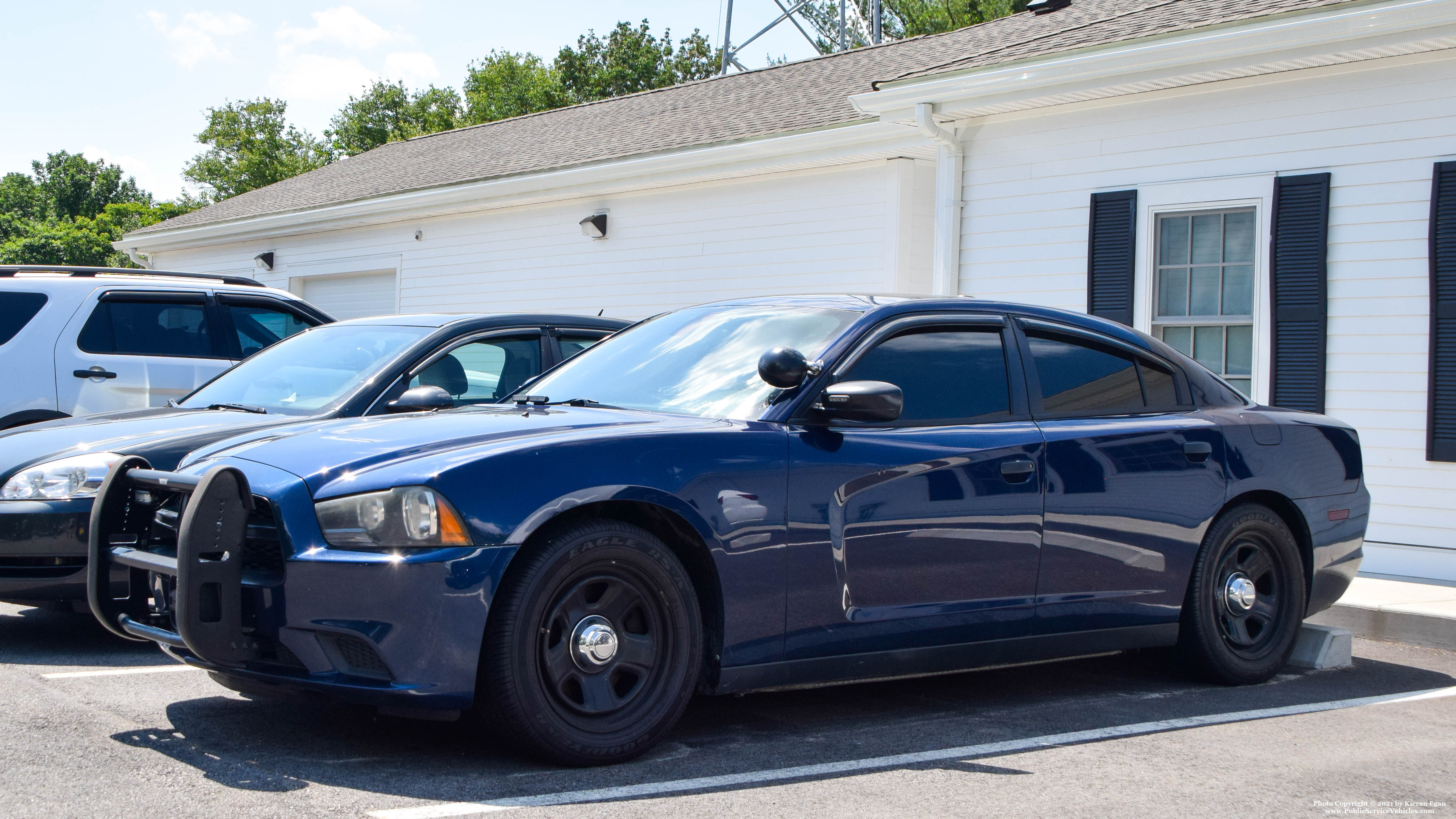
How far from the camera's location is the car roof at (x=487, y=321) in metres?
6.47

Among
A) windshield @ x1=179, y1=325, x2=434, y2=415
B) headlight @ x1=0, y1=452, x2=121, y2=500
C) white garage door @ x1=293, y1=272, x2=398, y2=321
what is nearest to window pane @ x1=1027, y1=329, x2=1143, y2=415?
windshield @ x1=179, y1=325, x2=434, y2=415

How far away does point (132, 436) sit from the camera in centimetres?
566

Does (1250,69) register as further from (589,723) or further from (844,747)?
(589,723)

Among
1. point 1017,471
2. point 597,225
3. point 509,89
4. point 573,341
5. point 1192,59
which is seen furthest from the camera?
point 509,89

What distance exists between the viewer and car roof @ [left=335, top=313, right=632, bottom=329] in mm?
6469

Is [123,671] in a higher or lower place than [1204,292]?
lower

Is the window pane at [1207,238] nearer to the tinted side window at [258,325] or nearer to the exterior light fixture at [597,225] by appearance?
the tinted side window at [258,325]

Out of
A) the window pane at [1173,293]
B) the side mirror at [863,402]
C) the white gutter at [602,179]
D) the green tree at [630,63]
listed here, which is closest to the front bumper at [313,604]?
the side mirror at [863,402]

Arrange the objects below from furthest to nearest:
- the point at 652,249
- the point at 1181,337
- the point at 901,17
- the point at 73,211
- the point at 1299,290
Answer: the point at 73,211, the point at 901,17, the point at 652,249, the point at 1181,337, the point at 1299,290

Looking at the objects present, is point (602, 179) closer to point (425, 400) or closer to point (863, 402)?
point (425, 400)

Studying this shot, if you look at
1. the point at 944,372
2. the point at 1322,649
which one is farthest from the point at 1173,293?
the point at 944,372

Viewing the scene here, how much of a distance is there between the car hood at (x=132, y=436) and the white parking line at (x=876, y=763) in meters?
2.45

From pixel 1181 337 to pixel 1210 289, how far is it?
16.3 inches

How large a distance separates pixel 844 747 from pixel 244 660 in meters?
1.92
